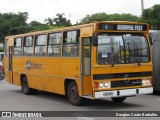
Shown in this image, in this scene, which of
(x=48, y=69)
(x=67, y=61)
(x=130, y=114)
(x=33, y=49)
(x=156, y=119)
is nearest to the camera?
(x=156, y=119)

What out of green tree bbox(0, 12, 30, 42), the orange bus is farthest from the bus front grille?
green tree bbox(0, 12, 30, 42)

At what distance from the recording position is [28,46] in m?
17.1

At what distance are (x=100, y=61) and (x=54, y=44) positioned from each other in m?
3.08

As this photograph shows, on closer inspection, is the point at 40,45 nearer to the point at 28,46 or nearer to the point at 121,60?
the point at 28,46

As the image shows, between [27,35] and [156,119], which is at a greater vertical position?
[27,35]

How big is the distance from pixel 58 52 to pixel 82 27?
6.41 ft

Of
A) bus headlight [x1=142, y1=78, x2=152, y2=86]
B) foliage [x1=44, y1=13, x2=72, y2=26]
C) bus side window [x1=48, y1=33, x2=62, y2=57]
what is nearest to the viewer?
bus headlight [x1=142, y1=78, x2=152, y2=86]

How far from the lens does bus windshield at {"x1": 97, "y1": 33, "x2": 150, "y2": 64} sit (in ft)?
39.5

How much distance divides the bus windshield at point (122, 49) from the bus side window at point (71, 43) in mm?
1112

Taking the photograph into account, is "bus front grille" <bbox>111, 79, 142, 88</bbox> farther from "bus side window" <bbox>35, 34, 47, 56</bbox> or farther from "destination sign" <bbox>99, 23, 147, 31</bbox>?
"bus side window" <bbox>35, 34, 47, 56</bbox>

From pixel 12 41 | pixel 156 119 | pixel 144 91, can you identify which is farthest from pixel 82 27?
pixel 12 41

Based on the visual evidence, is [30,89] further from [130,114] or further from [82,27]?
[130,114]

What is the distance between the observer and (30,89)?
17484mm

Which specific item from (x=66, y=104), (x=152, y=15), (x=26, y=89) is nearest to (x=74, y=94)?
(x=66, y=104)
